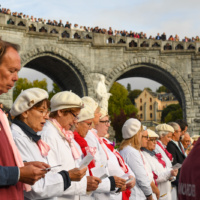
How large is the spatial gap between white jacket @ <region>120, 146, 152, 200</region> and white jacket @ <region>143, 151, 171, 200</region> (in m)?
0.84

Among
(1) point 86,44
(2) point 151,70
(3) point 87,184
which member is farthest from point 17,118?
(2) point 151,70

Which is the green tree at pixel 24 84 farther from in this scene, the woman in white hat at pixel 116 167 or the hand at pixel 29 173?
the hand at pixel 29 173

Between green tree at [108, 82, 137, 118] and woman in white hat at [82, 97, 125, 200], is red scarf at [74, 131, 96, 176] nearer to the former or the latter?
woman in white hat at [82, 97, 125, 200]

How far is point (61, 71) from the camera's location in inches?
947

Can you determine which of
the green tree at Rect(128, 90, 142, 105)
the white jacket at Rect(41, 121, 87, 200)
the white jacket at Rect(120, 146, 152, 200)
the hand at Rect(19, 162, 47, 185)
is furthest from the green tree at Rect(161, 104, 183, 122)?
the hand at Rect(19, 162, 47, 185)

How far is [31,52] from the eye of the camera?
20.9 meters

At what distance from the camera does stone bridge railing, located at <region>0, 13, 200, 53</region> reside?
800 inches

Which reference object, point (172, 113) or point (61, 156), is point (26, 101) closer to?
point (61, 156)

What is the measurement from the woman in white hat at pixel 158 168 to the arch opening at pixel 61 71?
15.9 meters

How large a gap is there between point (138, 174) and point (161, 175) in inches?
38.9

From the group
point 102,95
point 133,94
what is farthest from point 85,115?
point 133,94

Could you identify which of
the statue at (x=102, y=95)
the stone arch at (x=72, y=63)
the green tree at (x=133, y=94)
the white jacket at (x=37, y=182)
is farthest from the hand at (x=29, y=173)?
the green tree at (x=133, y=94)

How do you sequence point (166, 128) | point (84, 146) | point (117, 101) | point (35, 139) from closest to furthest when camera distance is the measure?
point (35, 139) → point (84, 146) → point (166, 128) → point (117, 101)

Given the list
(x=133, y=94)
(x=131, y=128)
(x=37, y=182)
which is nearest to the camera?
(x=37, y=182)
